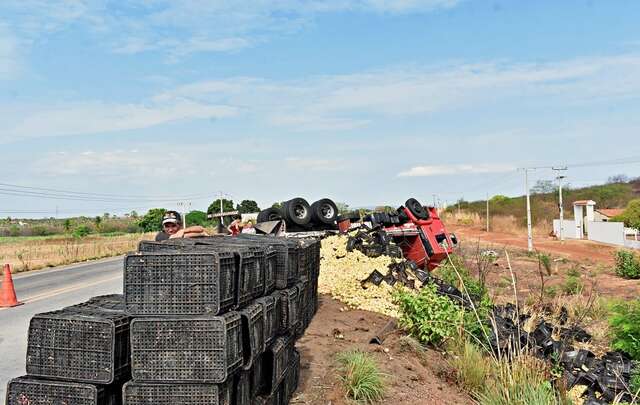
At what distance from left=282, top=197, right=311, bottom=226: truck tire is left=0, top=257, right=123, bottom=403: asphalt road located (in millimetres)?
4579

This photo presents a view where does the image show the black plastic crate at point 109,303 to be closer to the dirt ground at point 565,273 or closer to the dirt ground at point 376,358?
the dirt ground at point 376,358

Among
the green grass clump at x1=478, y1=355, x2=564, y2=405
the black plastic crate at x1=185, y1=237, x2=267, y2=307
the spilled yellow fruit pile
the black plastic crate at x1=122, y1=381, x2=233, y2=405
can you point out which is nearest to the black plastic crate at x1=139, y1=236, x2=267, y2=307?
the black plastic crate at x1=185, y1=237, x2=267, y2=307

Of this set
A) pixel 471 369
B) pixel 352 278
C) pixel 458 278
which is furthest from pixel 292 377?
pixel 458 278

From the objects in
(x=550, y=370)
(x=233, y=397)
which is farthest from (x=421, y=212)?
(x=233, y=397)

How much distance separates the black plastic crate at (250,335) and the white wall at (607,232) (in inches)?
1600

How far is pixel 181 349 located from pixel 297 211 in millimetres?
12771

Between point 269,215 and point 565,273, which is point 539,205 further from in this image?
point 269,215

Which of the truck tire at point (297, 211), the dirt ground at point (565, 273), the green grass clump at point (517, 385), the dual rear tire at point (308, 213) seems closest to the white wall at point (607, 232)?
the dirt ground at point (565, 273)

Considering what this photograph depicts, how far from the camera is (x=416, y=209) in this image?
51.5 feet

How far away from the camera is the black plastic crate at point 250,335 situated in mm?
4891

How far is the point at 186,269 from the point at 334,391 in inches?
95.3

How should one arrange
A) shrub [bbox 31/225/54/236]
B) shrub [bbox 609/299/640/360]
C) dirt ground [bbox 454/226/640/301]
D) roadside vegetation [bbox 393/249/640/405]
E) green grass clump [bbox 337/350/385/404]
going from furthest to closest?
shrub [bbox 31/225/54/236] < dirt ground [bbox 454/226/640/301] < shrub [bbox 609/299/640/360] < roadside vegetation [bbox 393/249/640/405] < green grass clump [bbox 337/350/385/404]

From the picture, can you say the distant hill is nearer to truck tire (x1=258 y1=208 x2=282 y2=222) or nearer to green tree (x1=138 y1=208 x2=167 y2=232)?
green tree (x1=138 y1=208 x2=167 y2=232)

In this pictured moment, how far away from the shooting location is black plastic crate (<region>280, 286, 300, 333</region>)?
6242 mm
